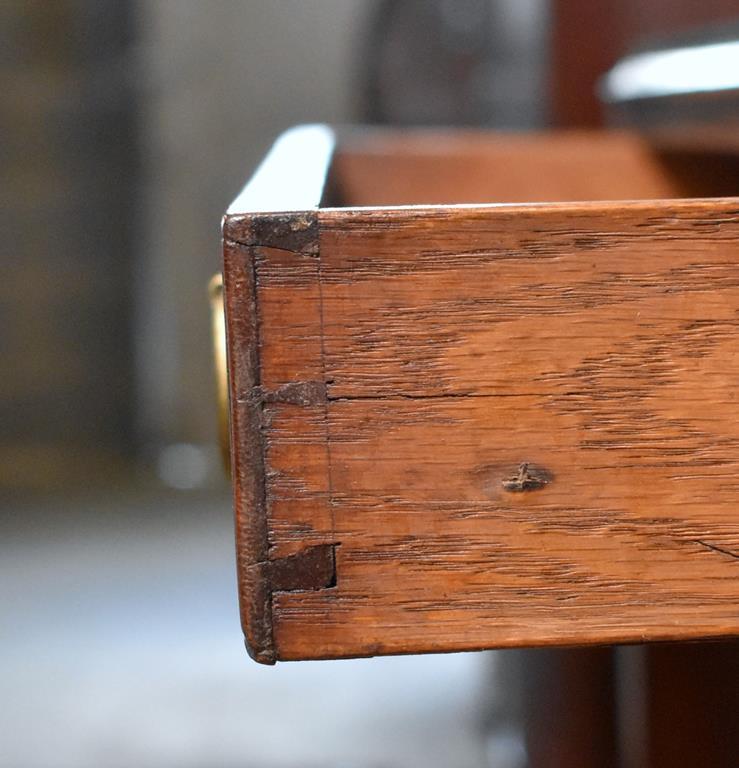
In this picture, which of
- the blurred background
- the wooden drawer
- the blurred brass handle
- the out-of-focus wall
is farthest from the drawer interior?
the out-of-focus wall

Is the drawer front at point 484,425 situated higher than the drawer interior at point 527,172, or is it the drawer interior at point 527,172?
the drawer interior at point 527,172

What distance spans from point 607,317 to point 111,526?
8.69 ft

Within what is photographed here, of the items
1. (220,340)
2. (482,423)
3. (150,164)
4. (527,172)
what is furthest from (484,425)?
(150,164)

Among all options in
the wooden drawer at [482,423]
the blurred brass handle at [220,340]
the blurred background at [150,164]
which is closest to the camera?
the wooden drawer at [482,423]

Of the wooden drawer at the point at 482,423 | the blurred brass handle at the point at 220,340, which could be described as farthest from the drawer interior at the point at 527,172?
the wooden drawer at the point at 482,423

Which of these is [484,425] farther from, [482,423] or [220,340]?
[220,340]

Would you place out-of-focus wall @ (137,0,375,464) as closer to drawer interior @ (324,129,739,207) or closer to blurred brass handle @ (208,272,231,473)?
drawer interior @ (324,129,739,207)

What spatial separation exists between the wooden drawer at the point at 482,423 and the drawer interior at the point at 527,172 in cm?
59

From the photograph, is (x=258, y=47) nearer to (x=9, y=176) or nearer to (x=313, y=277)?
(x=9, y=176)

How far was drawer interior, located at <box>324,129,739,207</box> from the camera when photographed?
1025 millimetres

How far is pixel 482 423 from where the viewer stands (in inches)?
16.8

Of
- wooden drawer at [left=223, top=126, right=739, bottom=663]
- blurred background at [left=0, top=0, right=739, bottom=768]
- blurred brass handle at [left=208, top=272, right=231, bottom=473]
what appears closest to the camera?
wooden drawer at [left=223, top=126, right=739, bottom=663]

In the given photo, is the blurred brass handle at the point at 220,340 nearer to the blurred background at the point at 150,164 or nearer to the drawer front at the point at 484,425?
the drawer front at the point at 484,425

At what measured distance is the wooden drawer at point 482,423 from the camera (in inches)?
16.5
